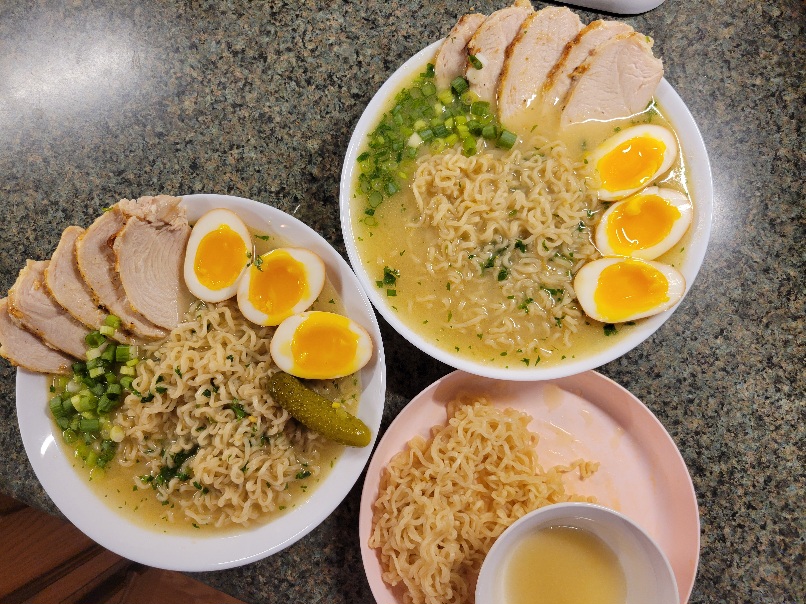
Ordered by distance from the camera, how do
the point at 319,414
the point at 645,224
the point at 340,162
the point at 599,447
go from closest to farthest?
the point at 319,414 → the point at 645,224 → the point at 599,447 → the point at 340,162

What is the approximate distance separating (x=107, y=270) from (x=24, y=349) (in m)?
0.40

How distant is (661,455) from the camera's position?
224 centimetres

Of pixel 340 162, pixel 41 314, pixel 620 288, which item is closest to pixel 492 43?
pixel 340 162

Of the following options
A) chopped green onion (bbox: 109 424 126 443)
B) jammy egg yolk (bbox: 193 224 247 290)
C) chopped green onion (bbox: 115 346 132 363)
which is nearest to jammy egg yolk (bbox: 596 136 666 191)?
jammy egg yolk (bbox: 193 224 247 290)

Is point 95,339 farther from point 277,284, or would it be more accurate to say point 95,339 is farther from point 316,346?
point 316,346

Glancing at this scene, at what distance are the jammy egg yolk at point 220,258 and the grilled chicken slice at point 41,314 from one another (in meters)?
Result: 0.50

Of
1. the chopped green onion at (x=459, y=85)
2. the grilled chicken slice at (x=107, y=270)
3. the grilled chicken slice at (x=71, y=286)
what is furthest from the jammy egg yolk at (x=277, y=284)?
the chopped green onion at (x=459, y=85)

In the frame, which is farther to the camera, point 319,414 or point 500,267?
point 500,267

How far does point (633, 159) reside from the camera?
2.05 m

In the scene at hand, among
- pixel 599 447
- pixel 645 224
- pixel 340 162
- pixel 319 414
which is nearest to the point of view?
pixel 319 414

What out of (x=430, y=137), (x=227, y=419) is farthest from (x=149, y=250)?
(x=430, y=137)

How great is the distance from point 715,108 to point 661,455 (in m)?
1.51

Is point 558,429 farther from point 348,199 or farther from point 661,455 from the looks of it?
point 348,199

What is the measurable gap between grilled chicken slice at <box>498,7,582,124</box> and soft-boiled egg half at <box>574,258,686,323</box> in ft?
2.22
